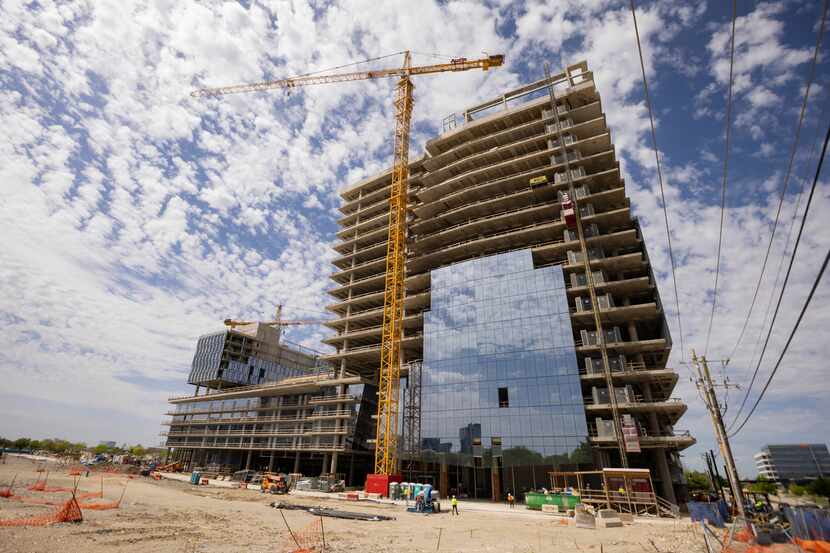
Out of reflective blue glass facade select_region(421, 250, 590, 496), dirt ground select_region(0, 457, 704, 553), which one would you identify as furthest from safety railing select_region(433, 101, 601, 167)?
dirt ground select_region(0, 457, 704, 553)

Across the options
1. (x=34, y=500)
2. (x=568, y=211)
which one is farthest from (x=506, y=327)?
(x=34, y=500)

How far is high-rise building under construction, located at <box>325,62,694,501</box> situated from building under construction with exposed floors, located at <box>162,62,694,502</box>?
0.75ft

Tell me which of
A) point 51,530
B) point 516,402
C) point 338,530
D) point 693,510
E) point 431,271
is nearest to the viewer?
point 51,530

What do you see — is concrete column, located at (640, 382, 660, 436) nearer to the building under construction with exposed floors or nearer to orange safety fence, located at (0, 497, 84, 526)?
the building under construction with exposed floors

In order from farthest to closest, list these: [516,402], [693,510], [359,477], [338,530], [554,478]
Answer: [359,477]
[516,402]
[554,478]
[693,510]
[338,530]

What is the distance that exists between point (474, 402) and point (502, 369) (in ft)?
18.6

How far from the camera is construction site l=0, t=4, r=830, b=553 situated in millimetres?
24297

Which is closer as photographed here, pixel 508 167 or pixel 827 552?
pixel 827 552

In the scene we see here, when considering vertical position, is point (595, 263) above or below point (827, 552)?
above

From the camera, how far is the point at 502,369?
52.4m

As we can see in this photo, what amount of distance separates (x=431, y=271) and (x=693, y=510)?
144 ft

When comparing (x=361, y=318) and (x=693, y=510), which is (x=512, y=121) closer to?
(x=361, y=318)

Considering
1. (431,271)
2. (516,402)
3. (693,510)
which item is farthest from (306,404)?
(693,510)

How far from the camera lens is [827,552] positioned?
539 inches
